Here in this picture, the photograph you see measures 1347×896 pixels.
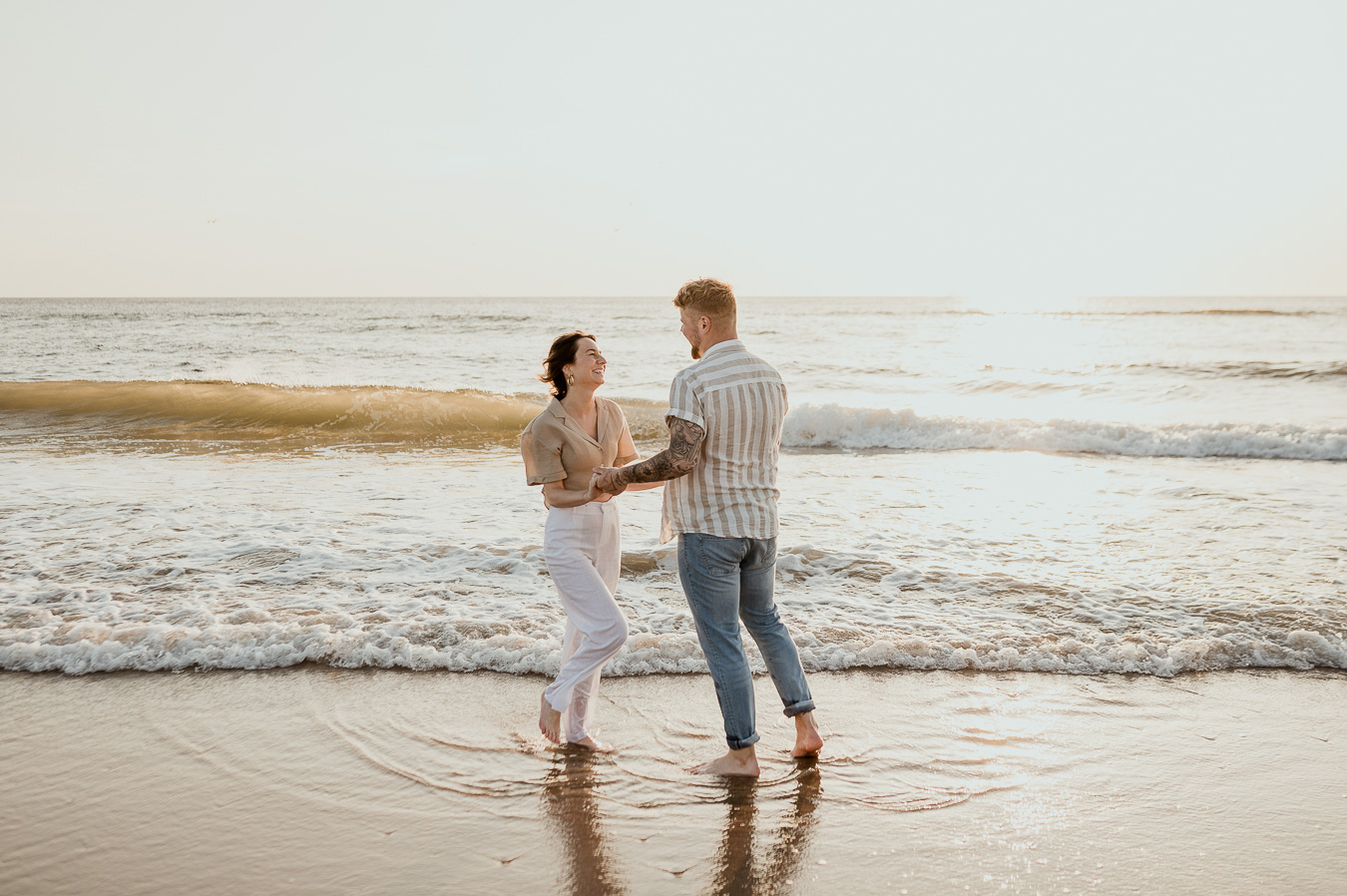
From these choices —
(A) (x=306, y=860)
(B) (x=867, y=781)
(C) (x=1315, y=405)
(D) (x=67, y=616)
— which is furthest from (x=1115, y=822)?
(C) (x=1315, y=405)

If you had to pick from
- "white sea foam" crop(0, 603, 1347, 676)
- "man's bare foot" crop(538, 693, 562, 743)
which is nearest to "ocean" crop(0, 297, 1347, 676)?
"white sea foam" crop(0, 603, 1347, 676)

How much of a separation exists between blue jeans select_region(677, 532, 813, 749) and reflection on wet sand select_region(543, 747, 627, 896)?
623mm

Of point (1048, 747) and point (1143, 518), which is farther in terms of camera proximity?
point (1143, 518)

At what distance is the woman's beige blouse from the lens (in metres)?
3.55

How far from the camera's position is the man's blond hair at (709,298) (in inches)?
132

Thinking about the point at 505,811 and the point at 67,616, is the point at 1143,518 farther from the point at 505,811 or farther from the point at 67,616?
the point at 67,616

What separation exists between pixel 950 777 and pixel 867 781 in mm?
358

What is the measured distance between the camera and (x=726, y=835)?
10.2ft

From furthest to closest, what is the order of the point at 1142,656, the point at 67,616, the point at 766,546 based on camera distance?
the point at 67,616 → the point at 1142,656 → the point at 766,546

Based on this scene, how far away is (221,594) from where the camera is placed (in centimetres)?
589

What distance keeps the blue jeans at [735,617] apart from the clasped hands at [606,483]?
33 centimetres

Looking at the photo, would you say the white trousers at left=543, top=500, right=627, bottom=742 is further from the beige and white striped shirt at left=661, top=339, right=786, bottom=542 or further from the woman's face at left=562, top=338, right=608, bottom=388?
the woman's face at left=562, top=338, right=608, bottom=388

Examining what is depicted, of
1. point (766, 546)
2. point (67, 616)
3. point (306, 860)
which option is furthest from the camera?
point (67, 616)

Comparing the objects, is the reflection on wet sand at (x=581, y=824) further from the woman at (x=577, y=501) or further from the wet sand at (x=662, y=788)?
the woman at (x=577, y=501)
